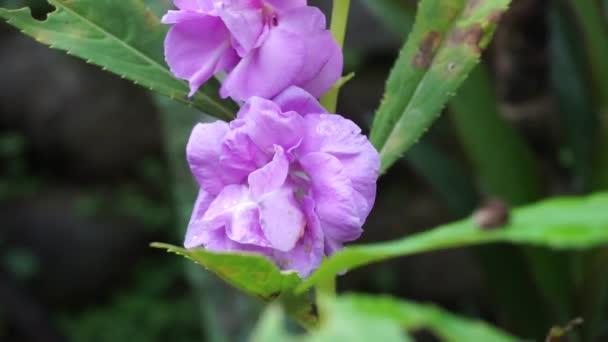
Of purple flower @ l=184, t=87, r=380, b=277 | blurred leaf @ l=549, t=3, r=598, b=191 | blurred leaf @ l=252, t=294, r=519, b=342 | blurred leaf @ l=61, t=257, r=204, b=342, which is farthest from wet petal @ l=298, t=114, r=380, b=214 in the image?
blurred leaf @ l=61, t=257, r=204, b=342

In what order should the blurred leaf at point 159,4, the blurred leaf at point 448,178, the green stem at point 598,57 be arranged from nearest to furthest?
the green stem at point 598,57 < the blurred leaf at point 159,4 < the blurred leaf at point 448,178

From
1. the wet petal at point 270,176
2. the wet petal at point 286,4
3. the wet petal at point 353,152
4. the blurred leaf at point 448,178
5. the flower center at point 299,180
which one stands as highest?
the wet petal at point 286,4

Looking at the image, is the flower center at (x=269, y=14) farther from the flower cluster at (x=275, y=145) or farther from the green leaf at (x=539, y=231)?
the green leaf at (x=539, y=231)

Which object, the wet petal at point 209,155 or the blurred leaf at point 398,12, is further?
the blurred leaf at point 398,12

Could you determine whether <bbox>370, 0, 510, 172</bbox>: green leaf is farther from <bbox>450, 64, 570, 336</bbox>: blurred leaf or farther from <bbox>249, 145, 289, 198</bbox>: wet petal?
<bbox>450, 64, 570, 336</bbox>: blurred leaf

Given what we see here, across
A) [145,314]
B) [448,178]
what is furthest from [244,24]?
[145,314]

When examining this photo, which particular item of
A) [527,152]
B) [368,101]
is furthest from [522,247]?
[368,101]

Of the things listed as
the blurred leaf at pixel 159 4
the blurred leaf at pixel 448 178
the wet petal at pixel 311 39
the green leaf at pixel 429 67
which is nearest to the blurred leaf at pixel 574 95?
the blurred leaf at pixel 448 178

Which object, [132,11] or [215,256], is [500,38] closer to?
[132,11]
